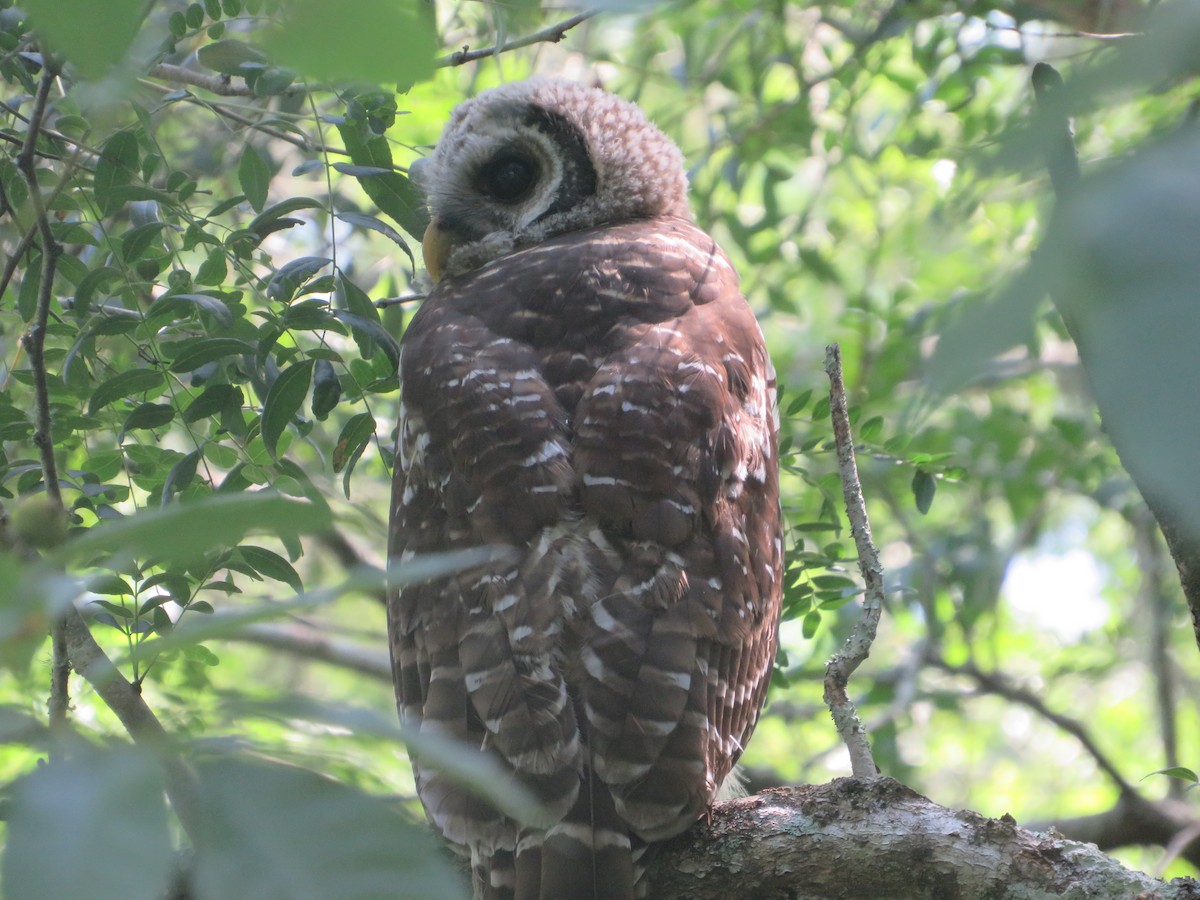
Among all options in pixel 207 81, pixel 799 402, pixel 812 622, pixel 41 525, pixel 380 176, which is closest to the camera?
pixel 41 525

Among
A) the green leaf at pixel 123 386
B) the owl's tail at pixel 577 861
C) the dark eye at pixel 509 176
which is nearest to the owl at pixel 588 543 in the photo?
the owl's tail at pixel 577 861

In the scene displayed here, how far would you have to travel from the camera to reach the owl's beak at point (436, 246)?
372cm

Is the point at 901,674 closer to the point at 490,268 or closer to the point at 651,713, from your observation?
the point at 490,268

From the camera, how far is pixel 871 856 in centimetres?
208

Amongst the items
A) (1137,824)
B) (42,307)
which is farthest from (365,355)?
(1137,824)

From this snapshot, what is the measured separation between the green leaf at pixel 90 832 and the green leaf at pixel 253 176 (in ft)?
7.00

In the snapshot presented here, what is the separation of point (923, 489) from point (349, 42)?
253 centimetres

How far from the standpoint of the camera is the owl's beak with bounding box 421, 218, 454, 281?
372 centimetres

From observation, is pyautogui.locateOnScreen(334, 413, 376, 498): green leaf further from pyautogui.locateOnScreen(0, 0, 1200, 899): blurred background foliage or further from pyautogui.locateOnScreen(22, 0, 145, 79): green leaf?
pyautogui.locateOnScreen(22, 0, 145, 79): green leaf

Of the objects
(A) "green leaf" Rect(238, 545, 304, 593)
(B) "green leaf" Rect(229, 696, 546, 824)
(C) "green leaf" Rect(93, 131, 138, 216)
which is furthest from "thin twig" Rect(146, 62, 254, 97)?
(B) "green leaf" Rect(229, 696, 546, 824)

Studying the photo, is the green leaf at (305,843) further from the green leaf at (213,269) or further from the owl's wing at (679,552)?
the green leaf at (213,269)

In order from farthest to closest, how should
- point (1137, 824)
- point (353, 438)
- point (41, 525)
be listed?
point (1137, 824), point (353, 438), point (41, 525)

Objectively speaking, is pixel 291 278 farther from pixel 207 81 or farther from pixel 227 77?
pixel 207 81

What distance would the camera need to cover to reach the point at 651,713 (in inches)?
86.6
